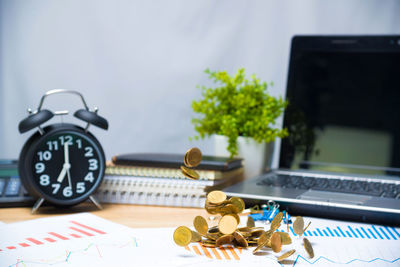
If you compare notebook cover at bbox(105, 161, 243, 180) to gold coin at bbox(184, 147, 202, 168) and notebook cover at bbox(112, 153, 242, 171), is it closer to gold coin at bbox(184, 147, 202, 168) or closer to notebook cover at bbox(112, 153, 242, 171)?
notebook cover at bbox(112, 153, 242, 171)

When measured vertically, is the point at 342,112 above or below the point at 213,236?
above

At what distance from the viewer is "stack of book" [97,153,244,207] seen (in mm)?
917

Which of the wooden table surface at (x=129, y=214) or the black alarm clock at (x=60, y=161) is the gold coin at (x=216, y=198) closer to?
the wooden table surface at (x=129, y=214)

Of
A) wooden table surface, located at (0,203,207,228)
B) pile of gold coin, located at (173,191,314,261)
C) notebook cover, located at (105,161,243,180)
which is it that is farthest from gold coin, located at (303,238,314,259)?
notebook cover, located at (105,161,243,180)

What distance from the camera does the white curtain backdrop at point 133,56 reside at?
4.65 feet

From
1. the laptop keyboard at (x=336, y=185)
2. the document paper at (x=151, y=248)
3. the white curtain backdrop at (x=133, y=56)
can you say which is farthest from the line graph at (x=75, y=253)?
the white curtain backdrop at (x=133, y=56)

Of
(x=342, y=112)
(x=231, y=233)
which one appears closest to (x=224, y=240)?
(x=231, y=233)

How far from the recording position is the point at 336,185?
946 mm

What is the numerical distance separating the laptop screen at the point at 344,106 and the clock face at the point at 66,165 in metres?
0.50

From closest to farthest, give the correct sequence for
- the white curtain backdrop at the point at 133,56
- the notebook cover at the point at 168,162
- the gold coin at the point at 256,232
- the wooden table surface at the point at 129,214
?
the gold coin at the point at 256,232, the wooden table surface at the point at 129,214, the notebook cover at the point at 168,162, the white curtain backdrop at the point at 133,56

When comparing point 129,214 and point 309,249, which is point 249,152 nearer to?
point 129,214

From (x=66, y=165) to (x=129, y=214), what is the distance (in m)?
0.15

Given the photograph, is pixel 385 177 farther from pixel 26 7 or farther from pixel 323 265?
pixel 26 7

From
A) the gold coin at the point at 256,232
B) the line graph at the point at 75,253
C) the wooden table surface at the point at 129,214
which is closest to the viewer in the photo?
the line graph at the point at 75,253
